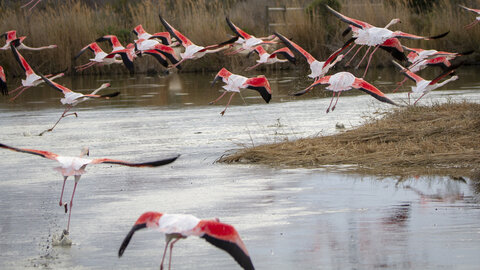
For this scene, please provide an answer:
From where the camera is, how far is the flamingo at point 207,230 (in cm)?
431

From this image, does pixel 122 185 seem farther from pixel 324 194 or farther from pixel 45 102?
pixel 45 102

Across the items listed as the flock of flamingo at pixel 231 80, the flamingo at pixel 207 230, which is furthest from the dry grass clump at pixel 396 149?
the flamingo at pixel 207 230

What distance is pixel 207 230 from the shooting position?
4336mm

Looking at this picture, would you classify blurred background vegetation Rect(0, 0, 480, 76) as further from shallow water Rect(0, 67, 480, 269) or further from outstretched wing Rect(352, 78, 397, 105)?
outstretched wing Rect(352, 78, 397, 105)

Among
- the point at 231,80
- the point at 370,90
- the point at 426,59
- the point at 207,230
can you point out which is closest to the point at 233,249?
the point at 207,230

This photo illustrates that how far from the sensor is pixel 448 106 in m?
12.1

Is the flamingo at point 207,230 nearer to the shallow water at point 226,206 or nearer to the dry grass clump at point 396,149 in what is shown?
the shallow water at point 226,206

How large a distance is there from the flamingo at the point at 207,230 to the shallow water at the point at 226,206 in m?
1.16

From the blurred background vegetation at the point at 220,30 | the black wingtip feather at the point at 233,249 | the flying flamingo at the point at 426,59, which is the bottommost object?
the blurred background vegetation at the point at 220,30

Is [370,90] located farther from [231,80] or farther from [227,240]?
[227,240]

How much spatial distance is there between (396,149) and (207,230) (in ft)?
18.0

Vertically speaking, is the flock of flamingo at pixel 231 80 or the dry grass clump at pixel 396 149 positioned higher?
the flock of flamingo at pixel 231 80

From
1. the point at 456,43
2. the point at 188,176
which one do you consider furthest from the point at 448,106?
the point at 456,43

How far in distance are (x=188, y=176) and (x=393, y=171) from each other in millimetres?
2078
